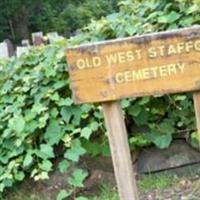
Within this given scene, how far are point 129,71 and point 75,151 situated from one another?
1335 millimetres

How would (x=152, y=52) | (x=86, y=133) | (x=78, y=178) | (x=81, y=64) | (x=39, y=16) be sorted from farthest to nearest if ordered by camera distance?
1. (x=39, y=16)
2. (x=78, y=178)
3. (x=86, y=133)
4. (x=81, y=64)
5. (x=152, y=52)

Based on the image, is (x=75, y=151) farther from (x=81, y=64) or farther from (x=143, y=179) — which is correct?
(x=81, y=64)

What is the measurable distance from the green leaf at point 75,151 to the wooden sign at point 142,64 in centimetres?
117

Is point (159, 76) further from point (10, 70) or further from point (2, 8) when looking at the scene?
point (2, 8)

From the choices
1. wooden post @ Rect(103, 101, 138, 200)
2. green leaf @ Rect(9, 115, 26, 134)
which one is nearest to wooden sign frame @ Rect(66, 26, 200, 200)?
wooden post @ Rect(103, 101, 138, 200)

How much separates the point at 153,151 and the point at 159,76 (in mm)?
1493

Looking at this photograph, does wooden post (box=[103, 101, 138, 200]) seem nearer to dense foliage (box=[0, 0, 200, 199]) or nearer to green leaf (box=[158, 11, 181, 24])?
dense foliage (box=[0, 0, 200, 199])

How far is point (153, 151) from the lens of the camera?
191 inches

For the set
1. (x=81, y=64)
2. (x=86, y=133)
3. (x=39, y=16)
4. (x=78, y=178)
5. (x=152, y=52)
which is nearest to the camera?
(x=152, y=52)

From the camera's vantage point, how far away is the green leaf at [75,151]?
183 inches

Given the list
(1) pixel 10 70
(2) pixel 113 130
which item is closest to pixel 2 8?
(1) pixel 10 70

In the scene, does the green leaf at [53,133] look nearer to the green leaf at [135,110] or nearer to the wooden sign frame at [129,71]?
the green leaf at [135,110]

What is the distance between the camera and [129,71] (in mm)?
3467

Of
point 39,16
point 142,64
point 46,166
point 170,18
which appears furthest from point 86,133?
point 39,16
